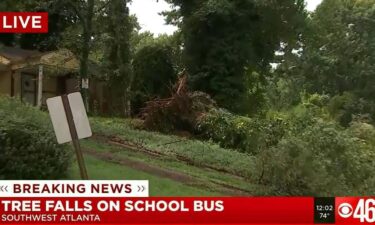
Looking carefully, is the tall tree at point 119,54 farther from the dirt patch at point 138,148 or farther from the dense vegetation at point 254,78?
the dirt patch at point 138,148

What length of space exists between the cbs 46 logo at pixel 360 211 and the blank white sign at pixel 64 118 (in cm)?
387

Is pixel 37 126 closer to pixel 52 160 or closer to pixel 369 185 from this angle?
pixel 52 160

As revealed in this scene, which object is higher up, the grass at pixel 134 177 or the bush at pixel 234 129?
the bush at pixel 234 129

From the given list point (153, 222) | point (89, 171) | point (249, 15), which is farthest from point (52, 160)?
point (249, 15)

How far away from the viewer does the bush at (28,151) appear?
32.9 feet

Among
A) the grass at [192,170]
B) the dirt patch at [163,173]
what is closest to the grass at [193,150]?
the grass at [192,170]

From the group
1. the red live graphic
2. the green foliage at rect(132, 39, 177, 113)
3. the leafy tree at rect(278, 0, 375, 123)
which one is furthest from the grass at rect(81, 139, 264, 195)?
the leafy tree at rect(278, 0, 375, 123)

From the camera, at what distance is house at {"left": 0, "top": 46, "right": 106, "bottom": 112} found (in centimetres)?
2897

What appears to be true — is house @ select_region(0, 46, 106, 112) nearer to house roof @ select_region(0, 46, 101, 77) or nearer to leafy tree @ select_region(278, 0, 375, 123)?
house roof @ select_region(0, 46, 101, 77)

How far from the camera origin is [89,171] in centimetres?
1248

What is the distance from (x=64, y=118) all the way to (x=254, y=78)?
30.1 m

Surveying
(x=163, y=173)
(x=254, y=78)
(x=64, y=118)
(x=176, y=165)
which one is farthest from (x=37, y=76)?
(x=64, y=118)

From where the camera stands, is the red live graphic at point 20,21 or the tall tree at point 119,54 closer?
the red live graphic at point 20,21

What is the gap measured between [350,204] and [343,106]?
33686 millimetres
